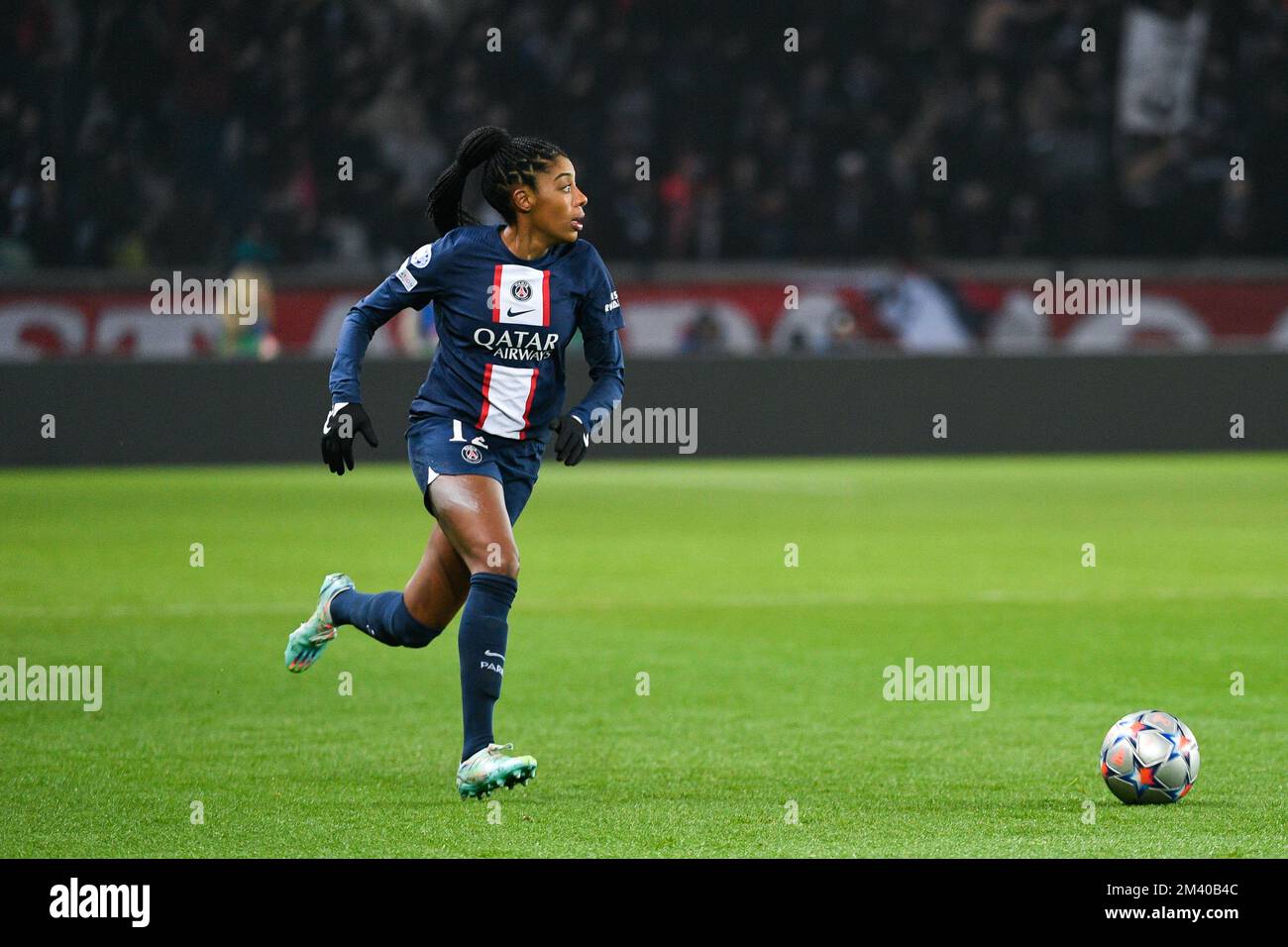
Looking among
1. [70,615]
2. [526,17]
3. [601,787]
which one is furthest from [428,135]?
[601,787]

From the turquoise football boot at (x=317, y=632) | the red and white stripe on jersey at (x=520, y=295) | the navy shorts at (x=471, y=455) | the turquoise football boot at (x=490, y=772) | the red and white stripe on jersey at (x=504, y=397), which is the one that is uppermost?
the red and white stripe on jersey at (x=520, y=295)

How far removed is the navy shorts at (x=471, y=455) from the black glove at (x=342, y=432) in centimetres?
22

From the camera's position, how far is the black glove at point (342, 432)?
245 inches

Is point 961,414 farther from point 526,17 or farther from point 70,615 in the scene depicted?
point 70,615

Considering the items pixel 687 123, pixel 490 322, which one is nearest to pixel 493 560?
pixel 490 322

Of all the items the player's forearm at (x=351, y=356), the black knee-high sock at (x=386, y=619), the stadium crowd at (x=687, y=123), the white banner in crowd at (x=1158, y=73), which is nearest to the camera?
the player's forearm at (x=351, y=356)

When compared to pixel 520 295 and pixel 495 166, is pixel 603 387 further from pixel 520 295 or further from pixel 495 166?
pixel 495 166

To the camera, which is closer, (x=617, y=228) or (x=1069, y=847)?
(x=1069, y=847)

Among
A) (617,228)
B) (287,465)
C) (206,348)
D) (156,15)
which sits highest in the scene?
(156,15)

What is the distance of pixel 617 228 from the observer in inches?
945

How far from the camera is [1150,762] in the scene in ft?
19.7

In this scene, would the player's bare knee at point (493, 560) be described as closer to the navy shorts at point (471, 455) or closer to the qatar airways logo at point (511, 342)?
the navy shorts at point (471, 455)

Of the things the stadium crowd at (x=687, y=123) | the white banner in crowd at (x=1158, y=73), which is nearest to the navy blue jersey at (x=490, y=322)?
the stadium crowd at (x=687, y=123)

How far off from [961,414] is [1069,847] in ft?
55.5
